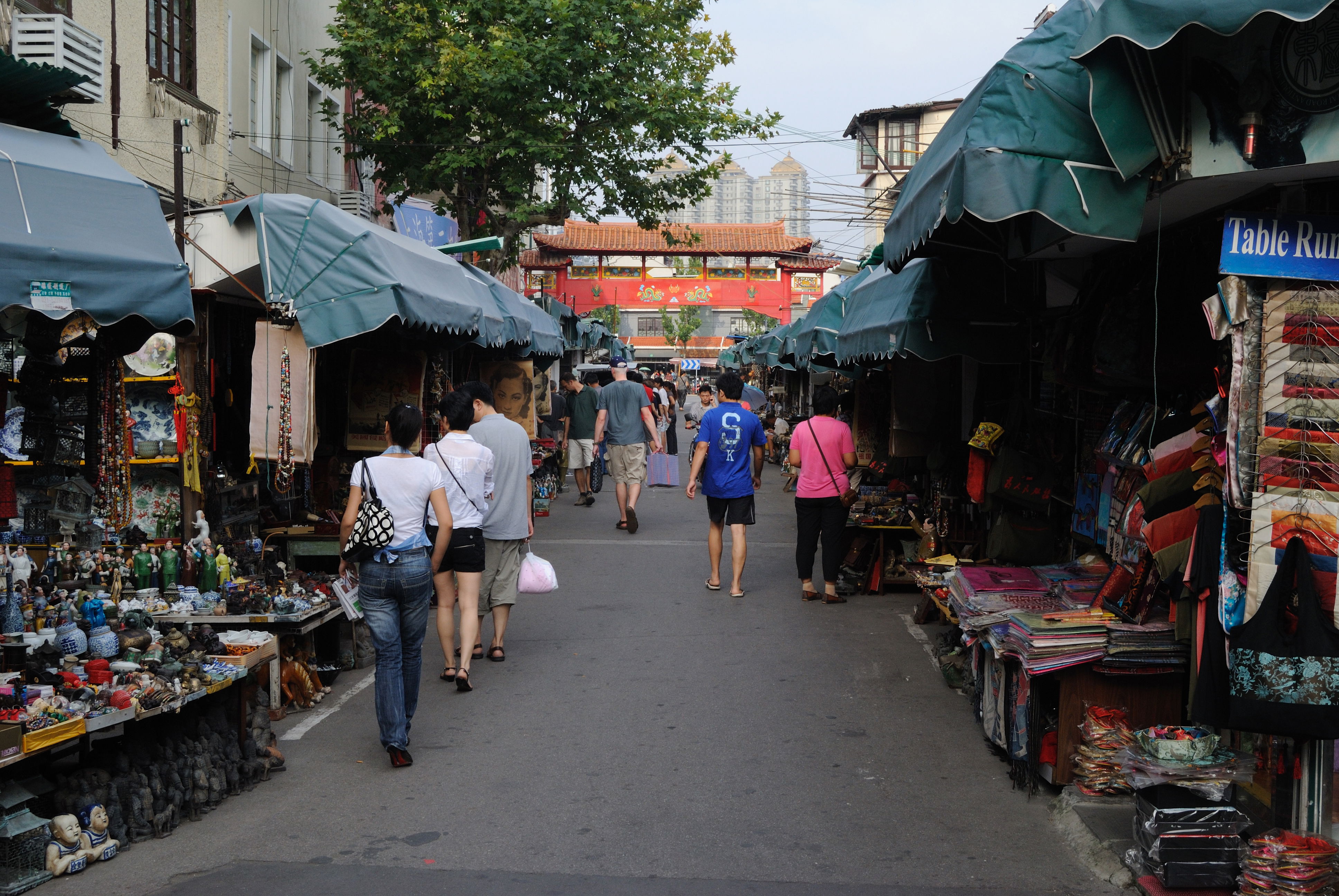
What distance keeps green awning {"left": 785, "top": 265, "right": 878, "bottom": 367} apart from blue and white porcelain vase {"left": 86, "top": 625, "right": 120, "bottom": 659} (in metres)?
7.65

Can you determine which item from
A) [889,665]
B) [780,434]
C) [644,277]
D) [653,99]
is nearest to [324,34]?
[653,99]

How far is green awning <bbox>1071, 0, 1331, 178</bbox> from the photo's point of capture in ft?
12.3

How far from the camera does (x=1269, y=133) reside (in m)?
4.05

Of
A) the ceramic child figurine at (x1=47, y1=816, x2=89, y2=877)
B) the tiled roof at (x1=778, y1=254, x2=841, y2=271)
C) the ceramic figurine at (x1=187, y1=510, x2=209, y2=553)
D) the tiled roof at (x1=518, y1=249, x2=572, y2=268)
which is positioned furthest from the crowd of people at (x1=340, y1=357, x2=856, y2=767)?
the tiled roof at (x1=778, y1=254, x2=841, y2=271)

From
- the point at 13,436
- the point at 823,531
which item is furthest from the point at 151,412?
the point at 823,531

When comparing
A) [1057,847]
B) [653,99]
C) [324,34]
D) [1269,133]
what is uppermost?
[324,34]

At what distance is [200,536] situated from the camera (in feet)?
24.3

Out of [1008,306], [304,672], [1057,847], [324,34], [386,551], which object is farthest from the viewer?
[324,34]

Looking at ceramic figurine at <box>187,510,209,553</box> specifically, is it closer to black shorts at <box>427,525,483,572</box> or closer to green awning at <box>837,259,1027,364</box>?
black shorts at <box>427,525,483,572</box>

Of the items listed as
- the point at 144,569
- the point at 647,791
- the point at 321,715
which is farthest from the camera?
the point at 144,569

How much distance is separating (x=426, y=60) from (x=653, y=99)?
364 centimetres

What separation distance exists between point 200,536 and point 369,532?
236 centimetres

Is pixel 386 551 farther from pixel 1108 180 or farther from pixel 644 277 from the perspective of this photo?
pixel 644 277

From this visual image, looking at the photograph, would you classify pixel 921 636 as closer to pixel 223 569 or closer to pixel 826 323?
pixel 826 323
